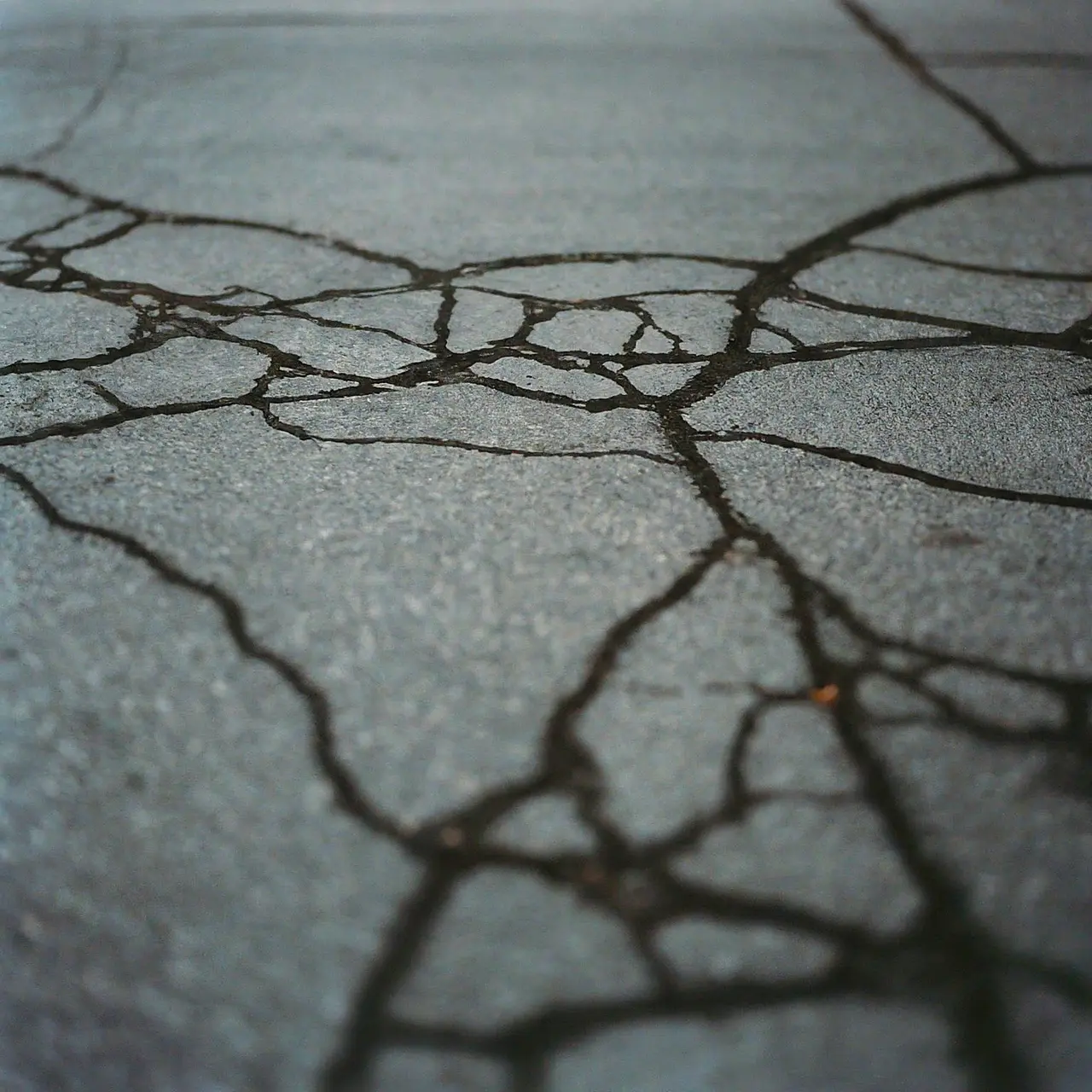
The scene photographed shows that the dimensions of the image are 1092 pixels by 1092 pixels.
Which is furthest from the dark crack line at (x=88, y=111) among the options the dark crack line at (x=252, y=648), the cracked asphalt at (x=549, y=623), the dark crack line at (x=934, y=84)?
the dark crack line at (x=934, y=84)

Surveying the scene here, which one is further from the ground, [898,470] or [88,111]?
[88,111]

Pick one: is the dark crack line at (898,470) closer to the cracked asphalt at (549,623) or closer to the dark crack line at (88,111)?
the cracked asphalt at (549,623)

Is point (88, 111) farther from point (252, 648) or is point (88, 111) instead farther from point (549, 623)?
point (549, 623)

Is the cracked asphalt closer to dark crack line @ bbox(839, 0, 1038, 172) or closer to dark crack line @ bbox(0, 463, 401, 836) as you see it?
dark crack line @ bbox(0, 463, 401, 836)

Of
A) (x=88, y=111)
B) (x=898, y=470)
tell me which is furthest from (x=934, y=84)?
(x=88, y=111)

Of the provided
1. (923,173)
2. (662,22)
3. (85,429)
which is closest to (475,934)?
(85,429)

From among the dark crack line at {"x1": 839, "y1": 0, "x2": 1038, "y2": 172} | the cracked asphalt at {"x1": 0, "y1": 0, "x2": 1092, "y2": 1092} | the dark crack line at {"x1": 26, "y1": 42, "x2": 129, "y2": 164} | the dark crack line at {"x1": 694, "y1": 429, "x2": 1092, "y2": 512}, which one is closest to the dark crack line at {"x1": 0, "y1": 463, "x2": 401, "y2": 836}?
the cracked asphalt at {"x1": 0, "y1": 0, "x2": 1092, "y2": 1092}

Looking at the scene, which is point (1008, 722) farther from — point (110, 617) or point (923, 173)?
point (923, 173)

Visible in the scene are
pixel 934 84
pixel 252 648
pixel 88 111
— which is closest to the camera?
pixel 252 648
